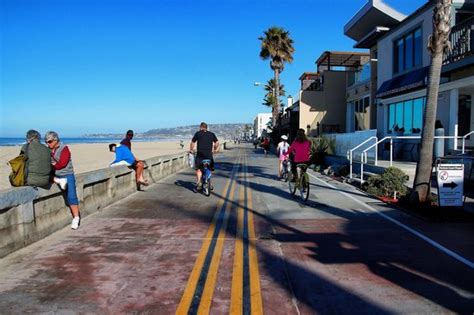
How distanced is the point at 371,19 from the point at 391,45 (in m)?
3.47

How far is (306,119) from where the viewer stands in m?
37.8

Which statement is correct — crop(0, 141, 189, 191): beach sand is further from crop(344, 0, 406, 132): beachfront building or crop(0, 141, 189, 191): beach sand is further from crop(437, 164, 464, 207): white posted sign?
crop(344, 0, 406, 132): beachfront building

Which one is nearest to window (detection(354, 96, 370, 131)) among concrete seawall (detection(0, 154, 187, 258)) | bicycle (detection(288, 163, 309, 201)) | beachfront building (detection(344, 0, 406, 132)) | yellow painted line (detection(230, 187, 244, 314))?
beachfront building (detection(344, 0, 406, 132))

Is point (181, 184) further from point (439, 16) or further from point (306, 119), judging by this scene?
point (306, 119)

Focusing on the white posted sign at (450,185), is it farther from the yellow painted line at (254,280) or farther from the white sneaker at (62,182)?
the white sneaker at (62,182)

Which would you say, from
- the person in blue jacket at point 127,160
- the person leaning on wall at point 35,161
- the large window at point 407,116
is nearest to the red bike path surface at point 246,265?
the person leaning on wall at point 35,161

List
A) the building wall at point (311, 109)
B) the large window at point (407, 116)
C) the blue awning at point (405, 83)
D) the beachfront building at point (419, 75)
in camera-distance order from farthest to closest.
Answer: the building wall at point (311, 109), the large window at point (407, 116), the blue awning at point (405, 83), the beachfront building at point (419, 75)

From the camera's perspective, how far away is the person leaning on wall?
7004mm

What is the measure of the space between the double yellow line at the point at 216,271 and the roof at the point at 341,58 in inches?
1155

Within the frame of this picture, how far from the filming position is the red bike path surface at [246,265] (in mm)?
4539

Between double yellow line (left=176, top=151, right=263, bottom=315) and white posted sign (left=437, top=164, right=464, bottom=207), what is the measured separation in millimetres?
4033

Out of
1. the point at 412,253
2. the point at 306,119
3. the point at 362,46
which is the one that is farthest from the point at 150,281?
the point at 306,119

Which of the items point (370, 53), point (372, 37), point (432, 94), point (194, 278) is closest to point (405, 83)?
point (372, 37)

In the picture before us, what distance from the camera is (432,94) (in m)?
10.2
